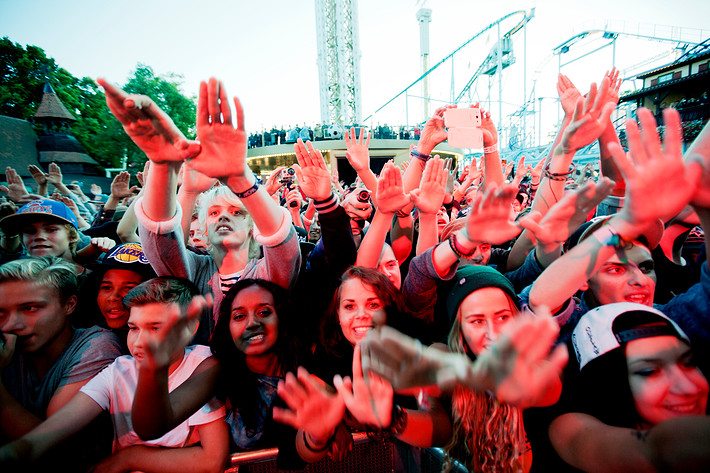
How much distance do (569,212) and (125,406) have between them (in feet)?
6.96

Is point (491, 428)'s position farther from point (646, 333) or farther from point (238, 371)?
point (238, 371)

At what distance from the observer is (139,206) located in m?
1.54

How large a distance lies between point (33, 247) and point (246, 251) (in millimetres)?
1699

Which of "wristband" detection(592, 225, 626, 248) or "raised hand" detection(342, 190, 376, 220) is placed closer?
"wristband" detection(592, 225, 626, 248)

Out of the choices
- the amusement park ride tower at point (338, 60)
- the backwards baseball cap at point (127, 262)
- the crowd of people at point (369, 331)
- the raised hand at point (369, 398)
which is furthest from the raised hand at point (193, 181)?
the amusement park ride tower at point (338, 60)

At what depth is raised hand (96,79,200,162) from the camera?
1.21 metres

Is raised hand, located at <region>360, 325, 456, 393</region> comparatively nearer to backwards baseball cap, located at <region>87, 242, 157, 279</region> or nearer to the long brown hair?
the long brown hair

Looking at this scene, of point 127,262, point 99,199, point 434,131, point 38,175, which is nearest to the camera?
point 127,262

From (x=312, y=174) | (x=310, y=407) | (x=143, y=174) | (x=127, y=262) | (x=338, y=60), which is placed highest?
(x=338, y=60)

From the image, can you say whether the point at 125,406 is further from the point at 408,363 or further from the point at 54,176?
the point at 54,176

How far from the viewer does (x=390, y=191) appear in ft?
5.85

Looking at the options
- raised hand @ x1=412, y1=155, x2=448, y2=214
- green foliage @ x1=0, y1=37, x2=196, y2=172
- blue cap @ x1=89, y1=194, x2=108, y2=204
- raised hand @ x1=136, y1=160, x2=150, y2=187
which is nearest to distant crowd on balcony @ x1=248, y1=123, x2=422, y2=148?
green foliage @ x1=0, y1=37, x2=196, y2=172

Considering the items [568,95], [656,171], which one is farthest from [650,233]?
[568,95]

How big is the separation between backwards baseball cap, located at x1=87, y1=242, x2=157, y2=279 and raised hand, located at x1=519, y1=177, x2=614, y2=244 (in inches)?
84.0
